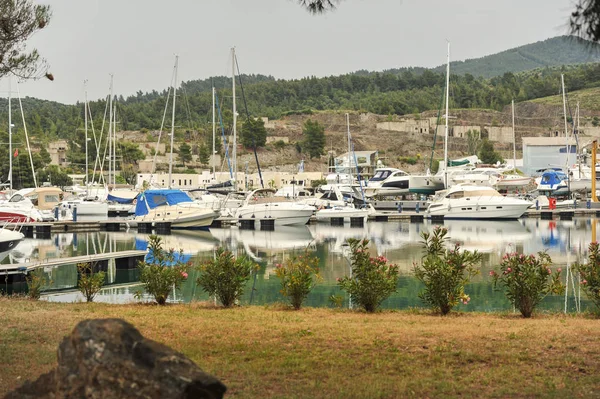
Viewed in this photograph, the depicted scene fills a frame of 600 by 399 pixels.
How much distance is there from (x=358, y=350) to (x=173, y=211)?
31611 mm

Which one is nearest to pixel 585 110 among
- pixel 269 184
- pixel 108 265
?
pixel 269 184

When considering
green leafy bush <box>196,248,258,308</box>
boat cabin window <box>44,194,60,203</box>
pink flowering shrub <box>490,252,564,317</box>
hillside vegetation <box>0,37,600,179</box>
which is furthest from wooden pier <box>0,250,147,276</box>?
hillside vegetation <box>0,37,600,179</box>

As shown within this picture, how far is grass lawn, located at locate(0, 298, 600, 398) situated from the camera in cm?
641

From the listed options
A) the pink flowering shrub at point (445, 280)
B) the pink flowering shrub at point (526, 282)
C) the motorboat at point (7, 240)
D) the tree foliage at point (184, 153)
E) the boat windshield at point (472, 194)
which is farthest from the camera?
the tree foliage at point (184, 153)

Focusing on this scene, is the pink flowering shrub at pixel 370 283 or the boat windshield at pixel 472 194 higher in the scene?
the pink flowering shrub at pixel 370 283

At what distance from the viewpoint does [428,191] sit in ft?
189

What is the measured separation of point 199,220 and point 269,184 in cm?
4059

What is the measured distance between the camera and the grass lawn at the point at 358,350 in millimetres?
6406

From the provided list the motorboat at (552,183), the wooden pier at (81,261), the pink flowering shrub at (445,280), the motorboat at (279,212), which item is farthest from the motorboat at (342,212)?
the pink flowering shrub at (445,280)

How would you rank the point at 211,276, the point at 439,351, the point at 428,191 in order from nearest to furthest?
the point at 439,351
the point at 211,276
the point at 428,191

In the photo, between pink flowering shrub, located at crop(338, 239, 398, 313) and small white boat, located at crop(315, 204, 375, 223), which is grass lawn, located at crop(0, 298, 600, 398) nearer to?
pink flowering shrub, located at crop(338, 239, 398, 313)

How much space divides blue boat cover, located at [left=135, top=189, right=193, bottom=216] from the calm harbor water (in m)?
2.75

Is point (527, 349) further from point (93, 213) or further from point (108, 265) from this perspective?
point (93, 213)

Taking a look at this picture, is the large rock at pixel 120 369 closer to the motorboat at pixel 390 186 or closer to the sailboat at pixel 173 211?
the sailboat at pixel 173 211
